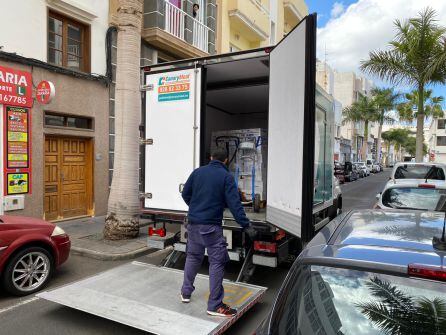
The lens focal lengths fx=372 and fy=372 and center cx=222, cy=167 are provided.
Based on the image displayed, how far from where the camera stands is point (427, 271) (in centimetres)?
176

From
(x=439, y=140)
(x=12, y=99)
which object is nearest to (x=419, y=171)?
(x=12, y=99)

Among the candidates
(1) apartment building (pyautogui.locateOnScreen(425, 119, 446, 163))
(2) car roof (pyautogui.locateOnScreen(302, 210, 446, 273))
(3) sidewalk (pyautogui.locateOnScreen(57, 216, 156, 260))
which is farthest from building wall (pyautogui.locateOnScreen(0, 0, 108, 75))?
(1) apartment building (pyautogui.locateOnScreen(425, 119, 446, 163))

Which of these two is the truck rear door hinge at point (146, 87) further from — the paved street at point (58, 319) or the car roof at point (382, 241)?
the car roof at point (382, 241)

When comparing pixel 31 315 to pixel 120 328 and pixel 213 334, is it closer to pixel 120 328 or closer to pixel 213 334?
pixel 120 328

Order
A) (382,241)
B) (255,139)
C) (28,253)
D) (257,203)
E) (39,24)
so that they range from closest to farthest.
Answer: (382,241) < (28,253) < (257,203) < (255,139) < (39,24)

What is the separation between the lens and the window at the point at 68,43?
9.84 meters

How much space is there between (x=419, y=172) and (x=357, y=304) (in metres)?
10.0

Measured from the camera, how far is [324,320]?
1933mm

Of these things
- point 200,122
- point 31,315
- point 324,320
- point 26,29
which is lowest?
point 31,315

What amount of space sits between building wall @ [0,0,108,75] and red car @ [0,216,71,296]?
5397 millimetres

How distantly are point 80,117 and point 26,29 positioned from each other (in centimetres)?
257

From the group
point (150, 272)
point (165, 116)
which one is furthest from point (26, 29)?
point (150, 272)

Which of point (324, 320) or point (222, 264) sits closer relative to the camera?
point (324, 320)

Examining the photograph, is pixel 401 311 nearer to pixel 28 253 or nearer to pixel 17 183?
pixel 28 253
